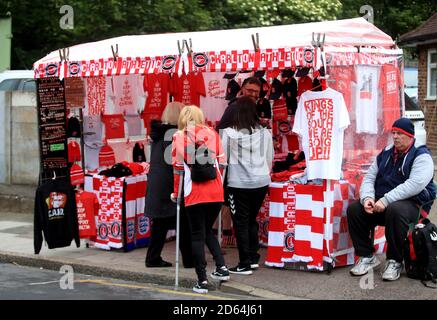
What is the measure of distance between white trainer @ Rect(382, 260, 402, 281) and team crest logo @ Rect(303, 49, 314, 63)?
2.07m

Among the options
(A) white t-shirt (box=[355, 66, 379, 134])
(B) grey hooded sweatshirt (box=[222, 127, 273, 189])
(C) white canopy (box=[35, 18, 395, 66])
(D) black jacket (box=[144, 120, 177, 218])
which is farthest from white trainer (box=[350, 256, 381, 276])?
(C) white canopy (box=[35, 18, 395, 66])

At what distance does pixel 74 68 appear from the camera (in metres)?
8.21

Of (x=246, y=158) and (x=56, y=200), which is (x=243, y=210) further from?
(x=56, y=200)

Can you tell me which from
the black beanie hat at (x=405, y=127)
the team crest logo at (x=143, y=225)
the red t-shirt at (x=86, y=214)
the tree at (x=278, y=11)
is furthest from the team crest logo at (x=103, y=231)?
the tree at (x=278, y=11)

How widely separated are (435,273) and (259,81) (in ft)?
9.90

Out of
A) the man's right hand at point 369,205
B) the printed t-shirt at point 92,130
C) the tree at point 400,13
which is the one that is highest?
the tree at point 400,13

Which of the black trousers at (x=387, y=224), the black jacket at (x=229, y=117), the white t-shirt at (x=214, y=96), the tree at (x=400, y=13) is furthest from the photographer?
the tree at (x=400, y=13)

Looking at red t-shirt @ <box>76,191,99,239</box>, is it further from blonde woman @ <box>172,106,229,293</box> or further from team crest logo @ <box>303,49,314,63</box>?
team crest logo @ <box>303,49,314,63</box>

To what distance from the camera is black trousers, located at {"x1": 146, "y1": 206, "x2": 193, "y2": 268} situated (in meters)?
7.66

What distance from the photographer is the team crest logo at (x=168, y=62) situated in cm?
754

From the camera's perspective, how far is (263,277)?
23.4 ft

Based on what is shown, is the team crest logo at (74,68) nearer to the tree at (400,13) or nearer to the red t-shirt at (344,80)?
the red t-shirt at (344,80)

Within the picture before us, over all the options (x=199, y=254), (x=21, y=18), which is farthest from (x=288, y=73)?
(x=21, y=18)

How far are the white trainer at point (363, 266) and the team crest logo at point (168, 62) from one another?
2.81 meters
